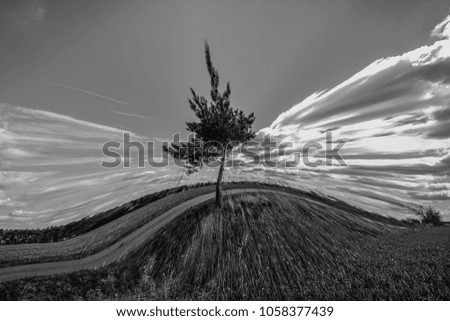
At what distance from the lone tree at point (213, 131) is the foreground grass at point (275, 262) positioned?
192cm

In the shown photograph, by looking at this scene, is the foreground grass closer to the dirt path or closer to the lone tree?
the dirt path

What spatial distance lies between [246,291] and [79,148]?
25.0 ft

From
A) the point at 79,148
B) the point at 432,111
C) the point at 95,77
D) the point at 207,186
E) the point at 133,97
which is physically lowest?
the point at 207,186

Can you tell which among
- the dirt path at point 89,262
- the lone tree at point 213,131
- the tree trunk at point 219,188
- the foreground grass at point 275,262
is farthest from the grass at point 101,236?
the lone tree at point 213,131

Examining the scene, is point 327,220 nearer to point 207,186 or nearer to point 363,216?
point 363,216

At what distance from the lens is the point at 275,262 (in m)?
6.34

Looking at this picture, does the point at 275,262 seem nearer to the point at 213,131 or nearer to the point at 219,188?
→ the point at 219,188

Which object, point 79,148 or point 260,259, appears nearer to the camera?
point 260,259

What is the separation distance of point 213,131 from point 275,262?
5.56 metres

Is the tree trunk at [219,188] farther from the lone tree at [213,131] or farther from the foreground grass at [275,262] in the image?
the foreground grass at [275,262]

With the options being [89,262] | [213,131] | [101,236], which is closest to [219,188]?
[213,131]

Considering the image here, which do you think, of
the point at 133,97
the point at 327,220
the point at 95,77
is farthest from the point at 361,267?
the point at 95,77

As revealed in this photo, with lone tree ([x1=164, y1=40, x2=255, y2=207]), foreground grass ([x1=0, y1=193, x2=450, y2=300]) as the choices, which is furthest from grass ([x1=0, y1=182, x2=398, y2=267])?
lone tree ([x1=164, y1=40, x2=255, y2=207])
